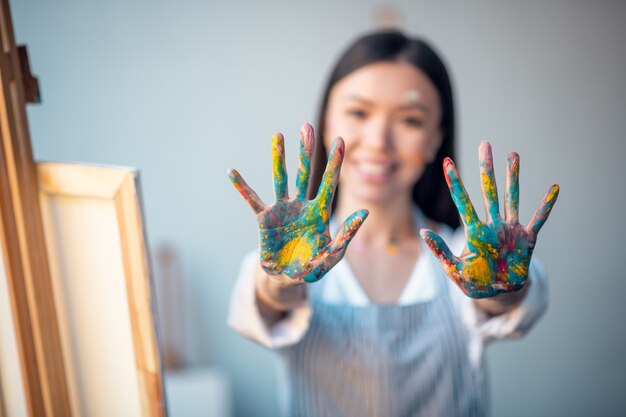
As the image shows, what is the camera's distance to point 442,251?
604 mm

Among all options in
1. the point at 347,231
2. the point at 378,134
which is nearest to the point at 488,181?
the point at 347,231

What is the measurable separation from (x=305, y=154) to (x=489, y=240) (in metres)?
0.22

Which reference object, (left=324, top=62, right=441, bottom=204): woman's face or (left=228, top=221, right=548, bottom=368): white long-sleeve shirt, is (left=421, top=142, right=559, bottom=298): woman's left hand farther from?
(left=324, top=62, right=441, bottom=204): woman's face

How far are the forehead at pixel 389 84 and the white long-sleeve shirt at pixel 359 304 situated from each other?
307 mm

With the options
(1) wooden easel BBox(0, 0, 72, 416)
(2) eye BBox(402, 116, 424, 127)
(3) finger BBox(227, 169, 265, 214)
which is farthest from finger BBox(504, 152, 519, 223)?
(1) wooden easel BBox(0, 0, 72, 416)

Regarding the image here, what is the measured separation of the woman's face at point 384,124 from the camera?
0.97 m

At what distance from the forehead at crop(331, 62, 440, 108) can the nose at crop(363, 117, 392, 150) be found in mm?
34

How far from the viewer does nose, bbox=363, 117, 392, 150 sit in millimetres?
958

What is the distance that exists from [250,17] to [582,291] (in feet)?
4.46

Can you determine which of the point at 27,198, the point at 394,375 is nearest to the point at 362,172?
the point at 394,375

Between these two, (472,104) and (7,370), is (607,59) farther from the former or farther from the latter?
(7,370)

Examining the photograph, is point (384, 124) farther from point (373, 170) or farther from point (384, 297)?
point (384, 297)

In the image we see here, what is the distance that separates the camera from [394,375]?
95cm

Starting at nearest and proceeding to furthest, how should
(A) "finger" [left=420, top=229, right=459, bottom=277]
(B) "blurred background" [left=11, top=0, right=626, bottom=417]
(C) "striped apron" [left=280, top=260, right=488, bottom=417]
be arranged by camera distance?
(A) "finger" [left=420, top=229, right=459, bottom=277] → (C) "striped apron" [left=280, top=260, right=488, bottom=417] → (B) "blurred background" [left=11, top=0, right=626, bottom=417]
